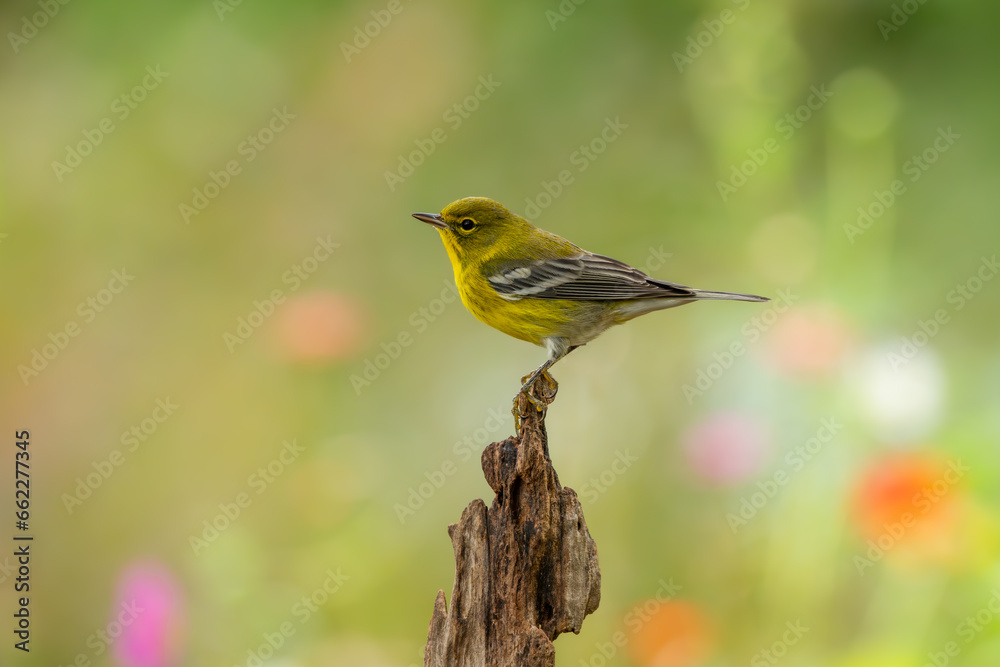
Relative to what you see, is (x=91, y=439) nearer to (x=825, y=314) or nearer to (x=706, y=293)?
(x=706, y=293)

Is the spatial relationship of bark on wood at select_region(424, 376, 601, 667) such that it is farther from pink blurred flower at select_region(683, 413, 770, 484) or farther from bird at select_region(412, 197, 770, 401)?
pink blurred flower at select_region(683, 413, 770, 484)

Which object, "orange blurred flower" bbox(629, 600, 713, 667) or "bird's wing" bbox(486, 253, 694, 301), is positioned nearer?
"bird's wing" bbox(486, 253, 694, 301)

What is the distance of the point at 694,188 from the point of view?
12.5 ft

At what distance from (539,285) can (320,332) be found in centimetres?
111

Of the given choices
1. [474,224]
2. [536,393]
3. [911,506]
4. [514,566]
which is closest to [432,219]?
[474,224]

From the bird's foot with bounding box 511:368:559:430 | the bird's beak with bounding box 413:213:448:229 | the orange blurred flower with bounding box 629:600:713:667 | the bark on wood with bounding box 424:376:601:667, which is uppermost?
the bird's beak with bounding box 413:213:448:229

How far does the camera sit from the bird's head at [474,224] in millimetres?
2553

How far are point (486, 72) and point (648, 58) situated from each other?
73cm

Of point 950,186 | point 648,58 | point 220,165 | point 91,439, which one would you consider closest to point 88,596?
point 91,439

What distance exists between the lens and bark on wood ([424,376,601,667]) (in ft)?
5.79

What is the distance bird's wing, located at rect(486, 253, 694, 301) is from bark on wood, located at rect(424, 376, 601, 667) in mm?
644

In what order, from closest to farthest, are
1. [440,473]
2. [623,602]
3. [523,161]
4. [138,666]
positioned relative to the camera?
1. [138,666]
2. [623,602]
3. [440,473]
4. [523,161]

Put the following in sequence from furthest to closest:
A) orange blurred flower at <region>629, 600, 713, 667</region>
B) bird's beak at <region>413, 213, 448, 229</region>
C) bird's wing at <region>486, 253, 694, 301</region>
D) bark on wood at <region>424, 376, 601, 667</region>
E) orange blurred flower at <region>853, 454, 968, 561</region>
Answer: orange blurred flower at <region>629, 600, 713, 667</region> → orange blurred flower at <region>853, 454, 968, 561</region> → bird's beak at <region>413, 213, 448, 229</region> → bird's wing at <region>486, 253, 694, 301</region> → bark on wood at <region>424, 376, 601, 667</region>

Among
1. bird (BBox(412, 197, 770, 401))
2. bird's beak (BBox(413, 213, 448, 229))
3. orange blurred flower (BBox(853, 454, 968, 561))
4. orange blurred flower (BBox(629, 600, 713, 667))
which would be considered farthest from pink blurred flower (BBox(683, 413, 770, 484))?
bird's beak (BBox(413, 213, 448, 229))
